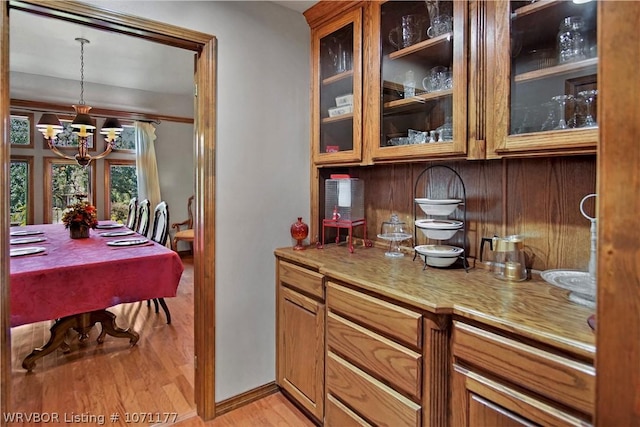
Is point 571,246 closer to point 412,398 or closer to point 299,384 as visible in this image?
point 412,398

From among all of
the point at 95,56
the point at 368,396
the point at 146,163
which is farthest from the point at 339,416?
the point at 146,163

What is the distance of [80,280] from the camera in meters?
2.31

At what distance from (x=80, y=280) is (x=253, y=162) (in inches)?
54.3

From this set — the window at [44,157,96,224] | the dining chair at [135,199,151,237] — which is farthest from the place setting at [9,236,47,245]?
the window at [44,157,96,224]

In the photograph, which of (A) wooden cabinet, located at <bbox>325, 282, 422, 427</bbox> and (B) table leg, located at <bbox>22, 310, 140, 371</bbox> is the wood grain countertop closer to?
(A) wooden cabinet, located at <bbox>325, 282, 422, 427</bbox>

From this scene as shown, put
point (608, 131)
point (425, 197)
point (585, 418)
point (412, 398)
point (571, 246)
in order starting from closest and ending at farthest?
1. point (608, 131)
2. point (585, 418)
3. point (412, 398)
4. point (571, 246)
5. point (425, 197)

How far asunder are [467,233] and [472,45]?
2.77ft

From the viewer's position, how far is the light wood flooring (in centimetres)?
201

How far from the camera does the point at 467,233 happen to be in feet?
5.79

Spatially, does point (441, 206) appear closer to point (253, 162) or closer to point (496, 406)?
point (496, 406)

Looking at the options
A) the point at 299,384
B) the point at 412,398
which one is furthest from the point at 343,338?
the point at 299,384

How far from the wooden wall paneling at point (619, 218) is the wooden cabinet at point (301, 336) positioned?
1.38 metres

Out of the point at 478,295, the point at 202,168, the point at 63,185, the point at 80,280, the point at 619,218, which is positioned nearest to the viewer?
the point at 619,218

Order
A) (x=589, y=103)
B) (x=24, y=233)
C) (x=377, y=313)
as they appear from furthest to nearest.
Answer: (x=24, y=233)
(x=377, y=313)
(x=589, y=103)
